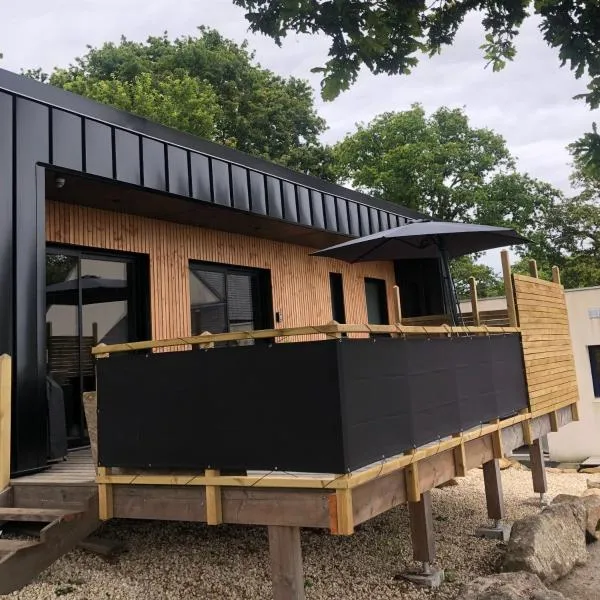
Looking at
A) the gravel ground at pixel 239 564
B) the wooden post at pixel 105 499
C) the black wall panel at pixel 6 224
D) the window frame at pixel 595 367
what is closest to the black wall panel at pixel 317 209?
the gravel ground at pixel 239 564

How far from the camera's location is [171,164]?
623cm

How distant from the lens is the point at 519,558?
16.7 feet

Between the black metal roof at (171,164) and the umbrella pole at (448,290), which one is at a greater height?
the black metal roof at (171,164)

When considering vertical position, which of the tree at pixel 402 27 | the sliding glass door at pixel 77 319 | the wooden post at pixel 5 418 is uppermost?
the tree at pixel 402 27

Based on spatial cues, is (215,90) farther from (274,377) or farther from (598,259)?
(274,377)

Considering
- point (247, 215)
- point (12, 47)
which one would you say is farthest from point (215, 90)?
point (247, 215)

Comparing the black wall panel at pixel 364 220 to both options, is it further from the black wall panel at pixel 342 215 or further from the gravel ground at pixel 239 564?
the gravel ground at pixel 239 564

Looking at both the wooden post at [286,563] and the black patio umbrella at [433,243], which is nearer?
the wooden post at [286,563]

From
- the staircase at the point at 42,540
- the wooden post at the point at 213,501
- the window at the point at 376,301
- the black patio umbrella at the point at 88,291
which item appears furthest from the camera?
the window at the point at 376,301

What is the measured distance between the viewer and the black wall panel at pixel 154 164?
595cm

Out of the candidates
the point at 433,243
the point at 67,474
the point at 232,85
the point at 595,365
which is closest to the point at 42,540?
the point at 67,474

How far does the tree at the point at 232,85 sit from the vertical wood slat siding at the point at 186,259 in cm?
1732

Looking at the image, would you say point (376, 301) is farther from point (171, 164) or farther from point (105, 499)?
point (105, 499)

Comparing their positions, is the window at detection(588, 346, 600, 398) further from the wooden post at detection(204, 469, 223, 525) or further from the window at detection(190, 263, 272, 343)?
the wooden post at detection(204, 469, 223, 525)
